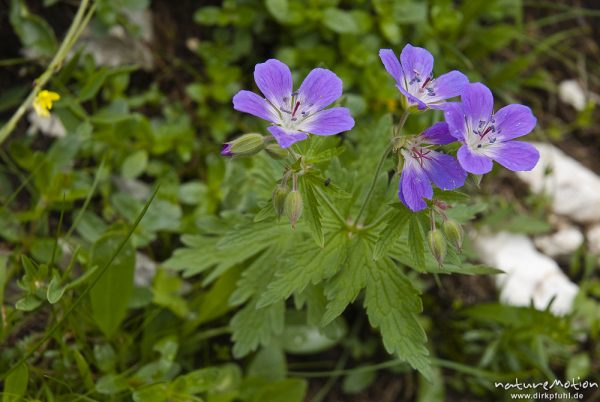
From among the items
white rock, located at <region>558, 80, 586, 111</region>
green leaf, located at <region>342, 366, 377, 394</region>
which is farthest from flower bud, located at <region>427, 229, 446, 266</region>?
white rock, located at <region>558, 80, 586, 111</region>

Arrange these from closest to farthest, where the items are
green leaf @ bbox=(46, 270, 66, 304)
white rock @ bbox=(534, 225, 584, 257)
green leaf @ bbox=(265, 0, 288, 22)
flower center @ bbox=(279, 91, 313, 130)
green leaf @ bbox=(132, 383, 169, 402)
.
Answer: flower center @ bbox=(279, 91, 313, 130) → green leaf @ bbox=(46, 270, 66, 304) → green leaf @ bbox=(132, 383, 169, 402) → green leaf @ bbox=(265, 0, 288, 22) → white rock @ bbox=(534, 225, 584, 257)

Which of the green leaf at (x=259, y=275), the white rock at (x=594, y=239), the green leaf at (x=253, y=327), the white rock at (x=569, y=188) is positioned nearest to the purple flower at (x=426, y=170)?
the green leaf at (x=259, y=275)

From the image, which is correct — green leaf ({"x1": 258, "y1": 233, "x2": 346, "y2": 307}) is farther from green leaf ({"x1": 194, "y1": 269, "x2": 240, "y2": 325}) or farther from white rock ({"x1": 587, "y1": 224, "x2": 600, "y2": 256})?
white rock ({"x1": 587, "y1": 224, "x2": 600, "y2": 256})

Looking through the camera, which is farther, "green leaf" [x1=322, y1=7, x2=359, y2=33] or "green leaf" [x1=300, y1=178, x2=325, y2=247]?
"green leaf" [x1=322, y1=7, x2=359, y2=33]

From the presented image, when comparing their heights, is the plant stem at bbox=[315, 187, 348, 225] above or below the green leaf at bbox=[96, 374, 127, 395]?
above

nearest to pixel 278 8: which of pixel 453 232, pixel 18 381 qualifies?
pixel 453 232

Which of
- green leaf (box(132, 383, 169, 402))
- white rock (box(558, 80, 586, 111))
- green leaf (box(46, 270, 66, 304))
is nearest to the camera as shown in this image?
green leaf (box(46, 270, 66, 304))

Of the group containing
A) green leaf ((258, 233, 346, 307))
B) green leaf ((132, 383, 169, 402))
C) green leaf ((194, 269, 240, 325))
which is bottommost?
green leaf ((194, 269, 240, 325))

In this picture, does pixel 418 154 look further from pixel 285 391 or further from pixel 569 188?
pixel 569 188

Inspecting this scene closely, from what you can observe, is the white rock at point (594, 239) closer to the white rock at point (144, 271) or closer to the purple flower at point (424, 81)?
the purple flower at point (424, 81)

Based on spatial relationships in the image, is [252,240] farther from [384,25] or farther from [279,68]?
[384,25]
